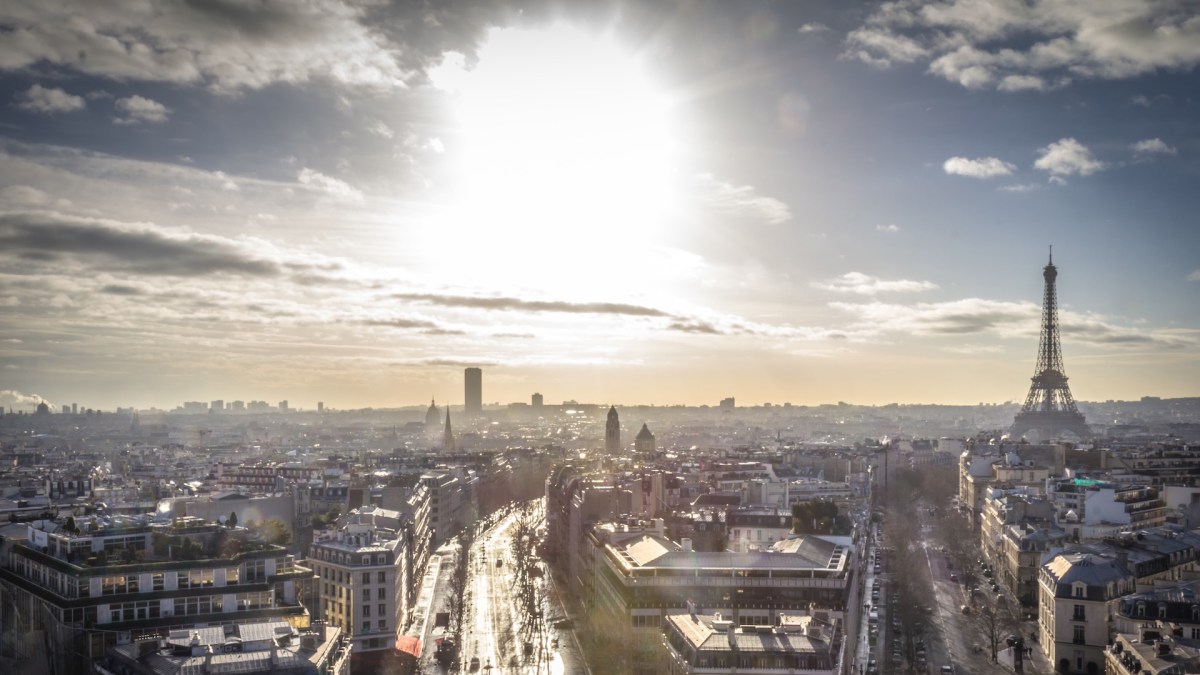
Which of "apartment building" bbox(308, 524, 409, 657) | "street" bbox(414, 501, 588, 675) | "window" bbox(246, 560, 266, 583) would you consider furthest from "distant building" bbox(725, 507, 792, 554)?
"window" bbox(246, 560, 266, 583)

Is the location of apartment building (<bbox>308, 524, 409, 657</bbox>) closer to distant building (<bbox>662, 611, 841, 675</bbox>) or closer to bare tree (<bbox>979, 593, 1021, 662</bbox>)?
distant building (<bbox>662, 611, 841, 675</bbox>)

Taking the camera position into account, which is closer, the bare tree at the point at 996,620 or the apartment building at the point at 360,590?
the apartment building at the point at 360,590

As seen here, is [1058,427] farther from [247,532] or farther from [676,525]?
[247,532]

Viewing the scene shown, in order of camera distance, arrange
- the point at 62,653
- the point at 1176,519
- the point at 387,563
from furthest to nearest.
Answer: the point at 1176,519
the point at 387,563
the point at 62,653

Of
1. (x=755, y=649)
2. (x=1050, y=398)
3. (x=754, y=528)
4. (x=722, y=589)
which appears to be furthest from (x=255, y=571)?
(x=1050, y=398)

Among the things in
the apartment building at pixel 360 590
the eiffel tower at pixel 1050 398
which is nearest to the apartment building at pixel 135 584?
the apartment building at pixel 360 590

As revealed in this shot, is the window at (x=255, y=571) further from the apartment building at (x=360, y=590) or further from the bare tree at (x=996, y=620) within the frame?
the bare tree at (x=996, y=620)

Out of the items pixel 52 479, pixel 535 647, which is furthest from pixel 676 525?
pixel 52 479

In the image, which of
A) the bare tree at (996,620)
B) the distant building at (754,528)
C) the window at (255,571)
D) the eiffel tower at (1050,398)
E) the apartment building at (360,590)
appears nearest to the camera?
the window at (255,571)

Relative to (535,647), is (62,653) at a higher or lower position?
higher
